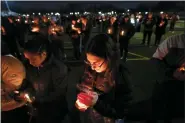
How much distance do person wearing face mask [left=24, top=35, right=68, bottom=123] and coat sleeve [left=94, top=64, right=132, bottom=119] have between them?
2.12 ft

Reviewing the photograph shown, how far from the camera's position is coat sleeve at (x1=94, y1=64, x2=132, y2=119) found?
7.88ft

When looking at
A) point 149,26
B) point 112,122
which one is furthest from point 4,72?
point 149,26

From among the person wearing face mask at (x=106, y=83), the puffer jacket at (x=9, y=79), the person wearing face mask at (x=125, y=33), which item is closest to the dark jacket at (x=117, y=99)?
the person wearing face mask at (x=106, y=83)

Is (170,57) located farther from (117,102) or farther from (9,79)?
(9,79)

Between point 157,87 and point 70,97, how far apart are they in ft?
7.08

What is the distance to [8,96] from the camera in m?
2.31

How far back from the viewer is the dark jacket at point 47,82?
2902mm

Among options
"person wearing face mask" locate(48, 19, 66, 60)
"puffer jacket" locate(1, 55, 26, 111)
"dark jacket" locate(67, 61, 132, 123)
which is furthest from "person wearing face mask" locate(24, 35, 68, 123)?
"person wearing face mask" locate(48, 19, 66, 60)

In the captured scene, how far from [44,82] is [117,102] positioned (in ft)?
2.98

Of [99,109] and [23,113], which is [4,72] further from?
[99,109]

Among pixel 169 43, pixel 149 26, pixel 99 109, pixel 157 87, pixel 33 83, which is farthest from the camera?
pixel 149 26

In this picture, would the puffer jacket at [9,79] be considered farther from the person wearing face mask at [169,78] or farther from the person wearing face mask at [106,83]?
the person wearing face mask at [169,78]

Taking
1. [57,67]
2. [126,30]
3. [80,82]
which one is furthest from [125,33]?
[80,82]

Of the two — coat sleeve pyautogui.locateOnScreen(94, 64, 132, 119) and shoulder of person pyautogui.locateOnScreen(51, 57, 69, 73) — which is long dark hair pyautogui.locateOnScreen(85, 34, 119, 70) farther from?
shoulder of person pyautogui.locateOnScreen(51, 57, 69, 73)
